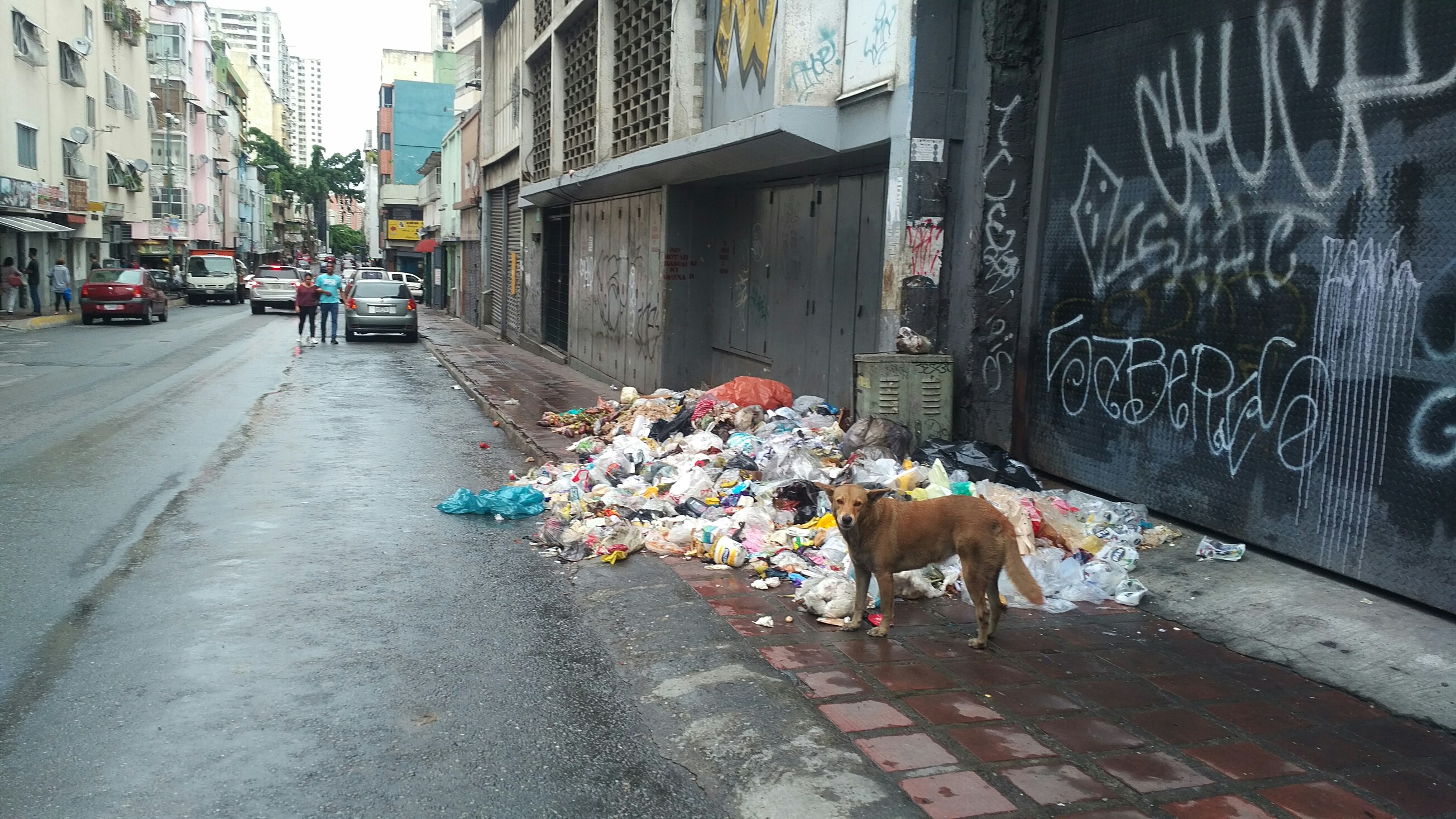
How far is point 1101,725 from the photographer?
14.0 ft

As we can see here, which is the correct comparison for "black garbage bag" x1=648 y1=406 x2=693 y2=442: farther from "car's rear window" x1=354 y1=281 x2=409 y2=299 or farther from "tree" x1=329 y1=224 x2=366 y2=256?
"tree" x1=329 y1=224 x2=366 y2=256

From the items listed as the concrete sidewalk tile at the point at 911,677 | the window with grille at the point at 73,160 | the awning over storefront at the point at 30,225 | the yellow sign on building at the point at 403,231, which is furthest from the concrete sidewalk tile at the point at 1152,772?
the yellow sign on building at the point at 403,231

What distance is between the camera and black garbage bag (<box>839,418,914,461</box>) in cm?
828

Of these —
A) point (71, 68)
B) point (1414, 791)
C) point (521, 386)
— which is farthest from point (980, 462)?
point (71, 68)

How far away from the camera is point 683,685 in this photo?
185 inches

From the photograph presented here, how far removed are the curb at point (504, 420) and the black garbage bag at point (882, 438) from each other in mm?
3638

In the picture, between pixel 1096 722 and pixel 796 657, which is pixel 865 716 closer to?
pixel 796 657

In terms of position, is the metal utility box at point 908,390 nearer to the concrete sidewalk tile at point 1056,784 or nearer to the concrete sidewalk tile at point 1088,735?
the concrete sidewalk tile at point 1088,735

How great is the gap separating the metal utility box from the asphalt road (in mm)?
3069

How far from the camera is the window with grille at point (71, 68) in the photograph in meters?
38.3

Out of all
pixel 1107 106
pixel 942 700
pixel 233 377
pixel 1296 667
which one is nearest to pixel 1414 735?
pixel 1296 667

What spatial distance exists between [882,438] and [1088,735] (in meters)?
4.29

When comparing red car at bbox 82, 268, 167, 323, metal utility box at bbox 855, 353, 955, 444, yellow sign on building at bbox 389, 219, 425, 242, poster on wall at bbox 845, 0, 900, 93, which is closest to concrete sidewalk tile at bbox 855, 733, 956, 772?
metal utility box at bbox 855, 353, 955, 444

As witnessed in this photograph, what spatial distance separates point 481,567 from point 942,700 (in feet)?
11.3
